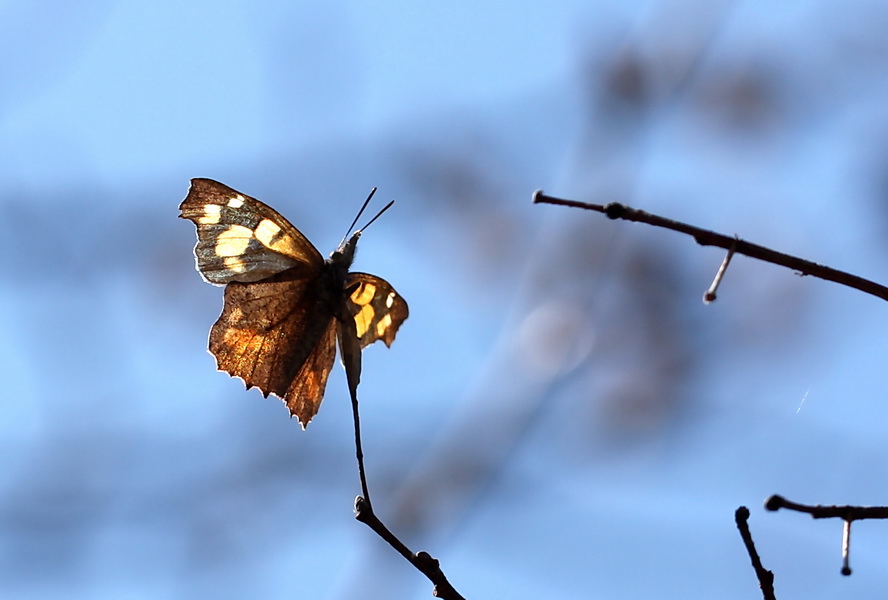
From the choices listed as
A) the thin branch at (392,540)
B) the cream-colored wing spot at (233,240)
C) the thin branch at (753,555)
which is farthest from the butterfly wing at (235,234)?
the thin branch at (753,555)

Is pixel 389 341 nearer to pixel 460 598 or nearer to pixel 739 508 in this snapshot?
pixel 460 598

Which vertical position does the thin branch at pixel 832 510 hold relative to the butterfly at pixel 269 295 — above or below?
below

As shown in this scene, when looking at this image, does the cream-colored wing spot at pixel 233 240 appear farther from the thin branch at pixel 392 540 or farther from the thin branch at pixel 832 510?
the thin branch at pixel 832 510

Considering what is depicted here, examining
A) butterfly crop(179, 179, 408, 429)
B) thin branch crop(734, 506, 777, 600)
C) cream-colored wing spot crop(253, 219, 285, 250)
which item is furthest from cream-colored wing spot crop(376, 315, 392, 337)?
thin branch crop(734, 506, 777, 600)

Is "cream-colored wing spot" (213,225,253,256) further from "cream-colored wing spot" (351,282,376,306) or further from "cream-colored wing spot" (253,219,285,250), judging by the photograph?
"cream-colored wing spot" (351,282,376,306)

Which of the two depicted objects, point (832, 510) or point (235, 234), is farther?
point (235, 234)

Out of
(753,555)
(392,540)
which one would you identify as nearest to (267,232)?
(392,540)

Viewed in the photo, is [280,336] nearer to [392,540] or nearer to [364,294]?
[364,294]
